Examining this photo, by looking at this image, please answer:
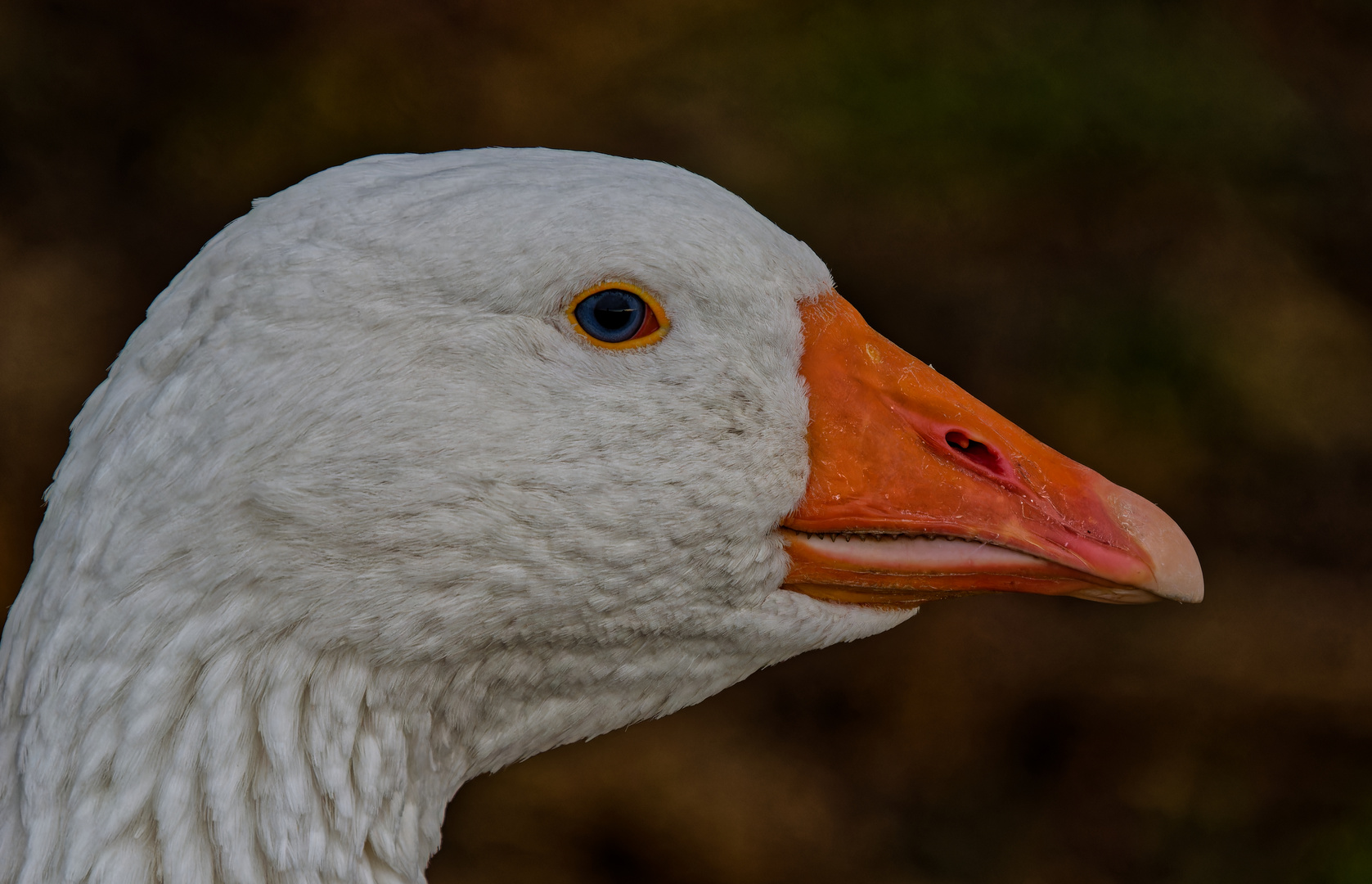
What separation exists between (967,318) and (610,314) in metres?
3.57

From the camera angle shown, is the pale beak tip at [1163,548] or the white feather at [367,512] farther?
the pale beak tip at [1163,548]

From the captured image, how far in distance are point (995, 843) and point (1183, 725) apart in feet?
3.41

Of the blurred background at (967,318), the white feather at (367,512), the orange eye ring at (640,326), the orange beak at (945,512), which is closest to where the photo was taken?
the white feather at (367,512)

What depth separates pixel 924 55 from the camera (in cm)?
564

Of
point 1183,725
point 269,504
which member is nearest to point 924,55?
point 1183,725

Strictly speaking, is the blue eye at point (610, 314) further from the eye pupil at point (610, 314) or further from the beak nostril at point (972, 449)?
the beak nostril at point (972, 449)

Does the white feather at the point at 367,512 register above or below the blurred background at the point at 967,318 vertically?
below

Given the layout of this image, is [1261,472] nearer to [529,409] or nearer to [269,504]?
[529,409]

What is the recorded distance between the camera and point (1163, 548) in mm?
A: 2461

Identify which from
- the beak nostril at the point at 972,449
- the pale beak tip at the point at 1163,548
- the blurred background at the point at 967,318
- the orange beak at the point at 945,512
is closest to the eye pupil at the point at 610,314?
the orange beak at the point at 945,512

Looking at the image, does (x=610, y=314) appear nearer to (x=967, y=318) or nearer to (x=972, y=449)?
(x=972, y=449)

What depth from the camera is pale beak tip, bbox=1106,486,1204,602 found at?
244 centimetres

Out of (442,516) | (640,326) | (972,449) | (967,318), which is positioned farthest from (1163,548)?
(967,318)

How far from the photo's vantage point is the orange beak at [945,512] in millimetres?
2459
